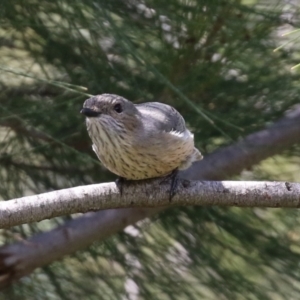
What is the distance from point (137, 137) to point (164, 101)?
0.26 m

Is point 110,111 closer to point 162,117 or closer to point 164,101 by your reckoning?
point 162,117

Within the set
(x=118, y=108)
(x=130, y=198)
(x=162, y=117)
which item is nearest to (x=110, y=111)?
(x=118, y=108)

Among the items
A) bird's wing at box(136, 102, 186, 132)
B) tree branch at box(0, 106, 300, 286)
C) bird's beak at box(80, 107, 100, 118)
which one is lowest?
tree branch at box(0, 106, 300, 286)

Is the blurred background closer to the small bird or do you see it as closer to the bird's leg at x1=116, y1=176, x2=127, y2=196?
the small bird

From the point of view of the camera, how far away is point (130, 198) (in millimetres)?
1766

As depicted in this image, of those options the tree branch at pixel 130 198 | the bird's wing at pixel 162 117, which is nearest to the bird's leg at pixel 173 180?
the tree branch at pixel 130 198

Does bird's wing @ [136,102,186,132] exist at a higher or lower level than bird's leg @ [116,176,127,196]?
higher

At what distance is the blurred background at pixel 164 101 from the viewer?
6.89 feet

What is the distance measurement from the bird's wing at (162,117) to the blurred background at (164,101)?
7 centimetres

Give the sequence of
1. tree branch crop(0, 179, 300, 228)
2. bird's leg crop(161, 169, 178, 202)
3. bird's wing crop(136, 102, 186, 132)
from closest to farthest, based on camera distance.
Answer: tree branch crop(0, 179, 300, 228) < bird's leg crop(161, 169, 178, 202) < bird's wing crop(136, 102, 186, 132)

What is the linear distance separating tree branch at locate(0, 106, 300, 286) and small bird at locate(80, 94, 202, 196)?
0.31ft

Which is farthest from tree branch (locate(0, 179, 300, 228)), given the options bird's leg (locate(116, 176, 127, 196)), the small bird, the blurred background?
the blurred background

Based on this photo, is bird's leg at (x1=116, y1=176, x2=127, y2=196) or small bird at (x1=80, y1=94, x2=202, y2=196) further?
small bird at (x1=80, y1=94, x2=202, y2=196)

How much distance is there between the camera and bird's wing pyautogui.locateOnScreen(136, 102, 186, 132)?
79.7 inches
